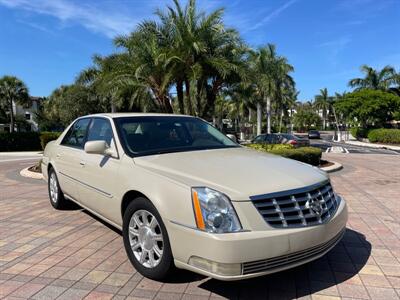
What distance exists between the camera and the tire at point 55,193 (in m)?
6.12

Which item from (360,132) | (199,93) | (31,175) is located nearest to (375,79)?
(360,132)

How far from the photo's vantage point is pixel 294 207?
3.17 metres

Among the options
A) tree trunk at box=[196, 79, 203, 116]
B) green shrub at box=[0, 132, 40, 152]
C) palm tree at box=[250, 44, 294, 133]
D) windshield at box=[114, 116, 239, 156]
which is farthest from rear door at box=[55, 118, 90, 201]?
palm tree at box=[250, 44, 294, 133]

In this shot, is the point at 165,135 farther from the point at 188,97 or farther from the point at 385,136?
the point at 385,136

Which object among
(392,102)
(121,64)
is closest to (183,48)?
(121,64)

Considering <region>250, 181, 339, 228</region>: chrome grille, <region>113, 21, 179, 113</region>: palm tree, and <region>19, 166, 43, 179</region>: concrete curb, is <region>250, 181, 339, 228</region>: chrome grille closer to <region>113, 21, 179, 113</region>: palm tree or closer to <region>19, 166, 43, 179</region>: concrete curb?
<region>19, 166, 43, 179</region>: concrete curb

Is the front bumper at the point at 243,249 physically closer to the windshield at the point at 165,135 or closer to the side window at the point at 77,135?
the windshield at the point at 165,135

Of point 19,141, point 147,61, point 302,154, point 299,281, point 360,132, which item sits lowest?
point 360,132

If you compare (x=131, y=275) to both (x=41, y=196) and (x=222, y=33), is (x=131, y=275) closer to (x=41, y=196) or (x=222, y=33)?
(x=41, y=196)

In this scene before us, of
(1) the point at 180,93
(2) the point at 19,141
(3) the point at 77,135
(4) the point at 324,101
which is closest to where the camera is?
(3) the point at 77,135

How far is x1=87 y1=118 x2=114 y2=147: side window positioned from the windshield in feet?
0.48

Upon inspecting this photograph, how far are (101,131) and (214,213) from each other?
7.83 ft

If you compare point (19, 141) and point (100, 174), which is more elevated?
point (100, 174)

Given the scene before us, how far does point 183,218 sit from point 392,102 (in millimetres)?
48293
